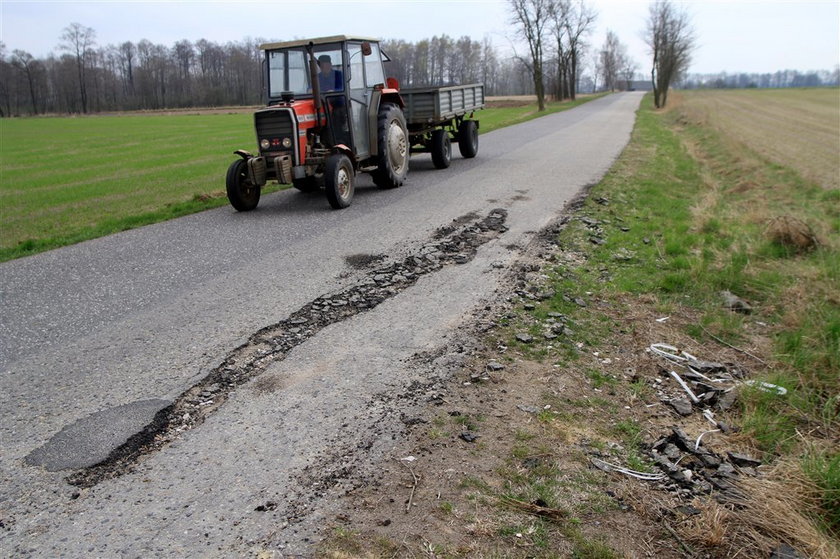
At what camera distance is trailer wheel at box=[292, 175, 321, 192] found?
447 inches

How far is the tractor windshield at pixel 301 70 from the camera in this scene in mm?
10469

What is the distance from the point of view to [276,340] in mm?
4938

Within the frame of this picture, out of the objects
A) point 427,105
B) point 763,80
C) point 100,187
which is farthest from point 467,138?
point 763,80

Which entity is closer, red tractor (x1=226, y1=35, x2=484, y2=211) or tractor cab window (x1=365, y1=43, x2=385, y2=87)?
red tractor (x1=226, y1=35, x2=484, y2=211)

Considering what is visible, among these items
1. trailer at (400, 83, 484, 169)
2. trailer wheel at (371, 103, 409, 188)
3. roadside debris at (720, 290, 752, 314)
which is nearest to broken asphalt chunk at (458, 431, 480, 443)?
roadside debris at (720, 290, 752, 314)

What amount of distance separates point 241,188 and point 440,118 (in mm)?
5323

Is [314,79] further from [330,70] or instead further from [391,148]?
[391,148]

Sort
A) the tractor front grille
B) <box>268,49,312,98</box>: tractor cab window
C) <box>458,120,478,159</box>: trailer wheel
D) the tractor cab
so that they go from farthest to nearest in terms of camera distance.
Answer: <box>458,120,478,159</box>: trailer wheel < <box>268,49,312,98</box>: tractor cab window < the tractor cab < the tractor front grille

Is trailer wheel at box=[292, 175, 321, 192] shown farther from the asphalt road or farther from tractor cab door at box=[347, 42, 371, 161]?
the asphalt road

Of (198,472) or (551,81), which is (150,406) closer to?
(198,472)

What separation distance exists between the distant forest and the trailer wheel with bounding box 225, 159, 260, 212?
83.1 m

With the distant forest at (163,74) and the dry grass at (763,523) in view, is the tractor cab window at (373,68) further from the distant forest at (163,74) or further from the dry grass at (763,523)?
the distant forest at (163,74)

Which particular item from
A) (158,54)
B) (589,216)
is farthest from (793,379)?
(158,54)

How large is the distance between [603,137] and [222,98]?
8787 centimetres
